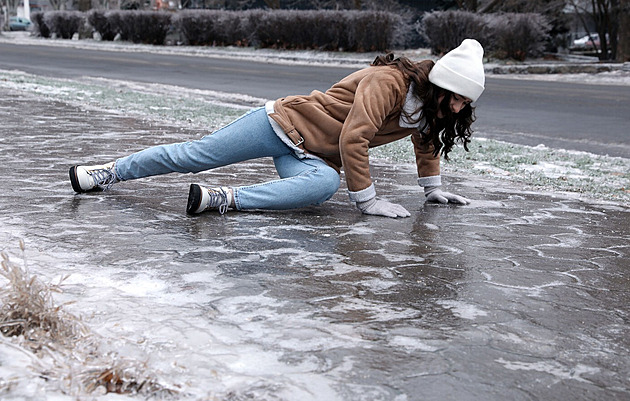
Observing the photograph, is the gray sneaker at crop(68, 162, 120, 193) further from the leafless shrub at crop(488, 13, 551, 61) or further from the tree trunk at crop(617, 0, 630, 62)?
the tree trunk at crop(617, 0, 630, 62)

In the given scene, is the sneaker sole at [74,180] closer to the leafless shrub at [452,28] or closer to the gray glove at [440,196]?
the gray glove at [440,196]

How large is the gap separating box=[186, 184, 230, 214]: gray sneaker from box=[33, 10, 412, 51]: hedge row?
76.9ft

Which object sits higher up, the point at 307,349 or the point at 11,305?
the point at 11,305

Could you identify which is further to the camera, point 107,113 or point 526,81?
point 526,81

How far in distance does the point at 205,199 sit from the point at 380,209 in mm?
941

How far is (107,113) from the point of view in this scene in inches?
363

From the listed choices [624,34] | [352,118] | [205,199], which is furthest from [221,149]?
[624,34]

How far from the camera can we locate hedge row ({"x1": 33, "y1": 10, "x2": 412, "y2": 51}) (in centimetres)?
2731

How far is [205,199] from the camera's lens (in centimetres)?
426

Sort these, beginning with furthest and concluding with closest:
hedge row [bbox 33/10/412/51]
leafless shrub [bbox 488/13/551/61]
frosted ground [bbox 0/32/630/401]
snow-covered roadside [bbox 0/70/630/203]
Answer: hedge row [bbox 33/10/412/51], leafless shrub [bbox 488/13/551/61], snow-covered roadside [bbox 0/70/630/203], frosted ground [bbox 0/32/630/401]

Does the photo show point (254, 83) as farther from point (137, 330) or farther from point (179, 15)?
point (179, 15)

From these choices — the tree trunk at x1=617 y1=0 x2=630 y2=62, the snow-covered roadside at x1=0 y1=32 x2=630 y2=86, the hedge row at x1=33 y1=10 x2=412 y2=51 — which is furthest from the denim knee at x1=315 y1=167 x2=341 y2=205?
the hedge row at x1=33 y1=10 x2=412 y2=51

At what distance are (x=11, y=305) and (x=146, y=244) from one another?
4.00 feet

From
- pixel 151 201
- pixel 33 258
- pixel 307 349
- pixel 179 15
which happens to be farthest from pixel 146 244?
pixel 179 15
